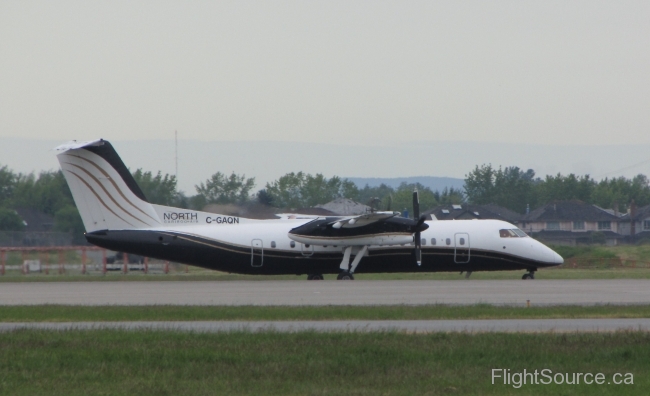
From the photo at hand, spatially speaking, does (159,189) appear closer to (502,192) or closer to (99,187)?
(99,187)

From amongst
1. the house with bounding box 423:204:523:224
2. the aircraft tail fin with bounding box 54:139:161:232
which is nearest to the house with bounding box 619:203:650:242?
the house with bounding box 423:204:523:224

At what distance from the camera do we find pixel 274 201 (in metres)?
50.2

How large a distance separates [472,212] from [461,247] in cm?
3676

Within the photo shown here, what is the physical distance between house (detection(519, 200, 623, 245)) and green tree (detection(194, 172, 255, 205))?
41857 millimetres

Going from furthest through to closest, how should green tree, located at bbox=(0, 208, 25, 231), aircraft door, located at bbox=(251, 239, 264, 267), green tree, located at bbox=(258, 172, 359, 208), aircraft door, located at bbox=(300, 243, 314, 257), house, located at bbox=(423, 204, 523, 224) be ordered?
house, located at bbox=(423, 204, 523, 224) < green tree, located at bbox=(258, 172, 359, 208) < green tree, located at bbox=(0, 208, 25, 231) < aircraft door, located at bbox=(300, 243, 314, 257) < aircraft door, located at bbox=(251, 239, 264, 267)

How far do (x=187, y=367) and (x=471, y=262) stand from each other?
24555 mm

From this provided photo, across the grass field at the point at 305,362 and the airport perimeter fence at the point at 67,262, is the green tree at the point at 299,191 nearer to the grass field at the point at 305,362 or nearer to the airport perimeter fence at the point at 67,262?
the airport perimeter fence at the point at 67,262

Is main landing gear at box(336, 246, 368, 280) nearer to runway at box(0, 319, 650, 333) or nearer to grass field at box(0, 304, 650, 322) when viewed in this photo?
grass field at box(0, 304, 650, 322)

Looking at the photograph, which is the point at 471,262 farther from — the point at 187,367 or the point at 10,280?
the point at 187,367

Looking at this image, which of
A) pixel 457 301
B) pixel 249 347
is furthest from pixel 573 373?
pixel 457 301

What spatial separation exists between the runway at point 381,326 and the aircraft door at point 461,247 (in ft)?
56.4

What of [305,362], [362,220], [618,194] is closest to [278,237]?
[362,220]

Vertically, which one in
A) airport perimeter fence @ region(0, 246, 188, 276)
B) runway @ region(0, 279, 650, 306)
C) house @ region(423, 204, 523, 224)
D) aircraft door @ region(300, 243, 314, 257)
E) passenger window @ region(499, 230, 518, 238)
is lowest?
runway @ region(0, 279, 650, 306)

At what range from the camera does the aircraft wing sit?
106 ft
